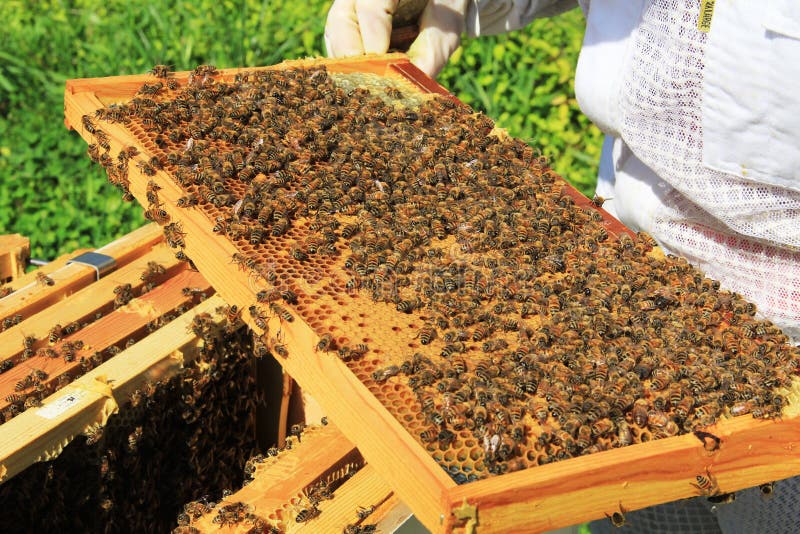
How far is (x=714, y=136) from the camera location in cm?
275

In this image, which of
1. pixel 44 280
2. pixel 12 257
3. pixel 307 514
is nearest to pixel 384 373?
pixel 307 514

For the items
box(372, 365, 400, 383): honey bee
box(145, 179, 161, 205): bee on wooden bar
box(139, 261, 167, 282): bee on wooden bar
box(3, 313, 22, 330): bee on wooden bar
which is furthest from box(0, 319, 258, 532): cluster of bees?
box(372, 365, 400, 383): honey bee

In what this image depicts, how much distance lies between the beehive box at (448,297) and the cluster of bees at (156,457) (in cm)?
78

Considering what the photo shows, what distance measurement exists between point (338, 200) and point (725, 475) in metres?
1.65

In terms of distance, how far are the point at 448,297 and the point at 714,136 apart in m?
1.05

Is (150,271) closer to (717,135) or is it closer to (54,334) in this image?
(54,334)

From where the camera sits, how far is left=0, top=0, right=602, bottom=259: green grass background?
7.30 meters

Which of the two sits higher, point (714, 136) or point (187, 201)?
point (714, 136)

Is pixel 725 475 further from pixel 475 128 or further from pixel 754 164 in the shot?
pixel 475 128

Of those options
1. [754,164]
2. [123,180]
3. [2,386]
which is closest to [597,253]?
[754,164]

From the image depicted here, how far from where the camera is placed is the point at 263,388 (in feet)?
13.7

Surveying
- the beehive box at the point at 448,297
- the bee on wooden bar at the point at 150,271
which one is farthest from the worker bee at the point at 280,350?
the bee on wooden bar at the point at 150,271

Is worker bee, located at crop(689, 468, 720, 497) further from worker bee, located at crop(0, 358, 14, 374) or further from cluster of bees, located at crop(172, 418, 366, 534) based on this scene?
worker bee, located at crop(0, 358, 14, 374)

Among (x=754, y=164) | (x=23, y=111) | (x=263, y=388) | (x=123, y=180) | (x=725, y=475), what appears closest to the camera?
(x=725, y=475)
